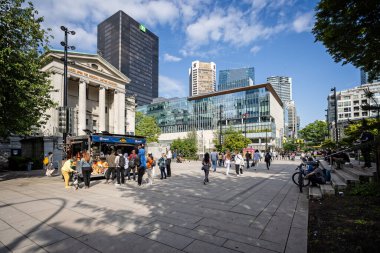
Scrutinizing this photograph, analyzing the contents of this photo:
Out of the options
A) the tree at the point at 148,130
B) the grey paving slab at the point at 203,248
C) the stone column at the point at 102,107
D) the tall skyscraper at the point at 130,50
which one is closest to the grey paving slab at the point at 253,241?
the grey paving slab at the point at 203,248

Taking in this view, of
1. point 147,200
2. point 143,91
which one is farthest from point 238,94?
point 143,91

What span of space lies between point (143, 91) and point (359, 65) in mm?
163092

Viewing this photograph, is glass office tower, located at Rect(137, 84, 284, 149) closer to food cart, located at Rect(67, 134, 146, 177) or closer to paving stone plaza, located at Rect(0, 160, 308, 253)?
food cart, located at Rect(67, 134, 146, 177)

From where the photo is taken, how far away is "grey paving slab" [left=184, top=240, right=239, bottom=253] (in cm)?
376

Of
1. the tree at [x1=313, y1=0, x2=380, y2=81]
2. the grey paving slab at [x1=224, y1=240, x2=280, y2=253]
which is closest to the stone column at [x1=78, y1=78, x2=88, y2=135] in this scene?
the tree at [x1=313, y1=0, x2=380, y2=81]

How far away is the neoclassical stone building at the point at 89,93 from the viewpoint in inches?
1270

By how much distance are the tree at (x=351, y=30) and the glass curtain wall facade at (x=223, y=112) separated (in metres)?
57.0

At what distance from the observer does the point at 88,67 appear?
120 feet

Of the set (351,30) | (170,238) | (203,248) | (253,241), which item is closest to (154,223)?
(170,238)

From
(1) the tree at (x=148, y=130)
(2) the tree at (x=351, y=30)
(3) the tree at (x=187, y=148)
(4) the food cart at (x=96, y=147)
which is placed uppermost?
(2) the tree at (x=351, y=30)

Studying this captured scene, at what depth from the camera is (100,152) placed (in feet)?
46.5

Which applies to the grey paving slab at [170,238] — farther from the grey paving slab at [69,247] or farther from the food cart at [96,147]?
the food cart at [96,147]

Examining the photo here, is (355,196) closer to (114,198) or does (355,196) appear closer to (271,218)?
(271,218)

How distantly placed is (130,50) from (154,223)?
168 meters
